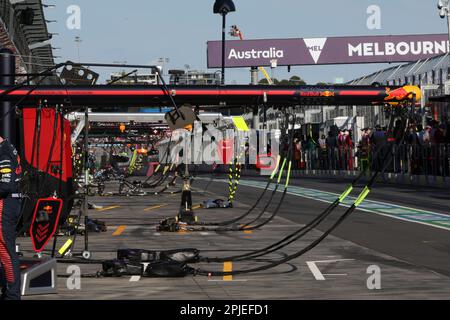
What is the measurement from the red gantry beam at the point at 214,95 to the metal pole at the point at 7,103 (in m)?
0.99

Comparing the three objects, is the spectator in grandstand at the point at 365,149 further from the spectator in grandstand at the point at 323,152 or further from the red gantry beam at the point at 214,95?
the red gantry beam at the point at 214,95

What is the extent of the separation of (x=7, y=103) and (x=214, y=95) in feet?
12.5

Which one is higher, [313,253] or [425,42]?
[425,42]

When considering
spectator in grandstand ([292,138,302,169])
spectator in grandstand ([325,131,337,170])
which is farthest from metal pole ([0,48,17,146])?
spectator in grandstand ([292,138,302,169])

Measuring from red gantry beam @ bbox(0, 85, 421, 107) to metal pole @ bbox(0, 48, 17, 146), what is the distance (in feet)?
3.26

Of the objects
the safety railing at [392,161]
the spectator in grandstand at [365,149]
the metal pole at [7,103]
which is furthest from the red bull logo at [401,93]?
the spectator in grandstand at [365,149]

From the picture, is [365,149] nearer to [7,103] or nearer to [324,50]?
[7,103]

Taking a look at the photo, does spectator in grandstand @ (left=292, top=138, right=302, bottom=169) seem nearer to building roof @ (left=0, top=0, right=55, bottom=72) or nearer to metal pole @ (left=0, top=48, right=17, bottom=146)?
building roof @ (left=0, top=0, right=55, bottom=72)

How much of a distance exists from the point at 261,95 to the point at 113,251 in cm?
418

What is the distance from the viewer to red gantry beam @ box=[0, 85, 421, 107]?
1593 cm

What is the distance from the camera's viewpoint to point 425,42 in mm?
98250

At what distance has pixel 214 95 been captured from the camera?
1619cm

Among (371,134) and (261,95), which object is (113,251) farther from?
(371,134)
